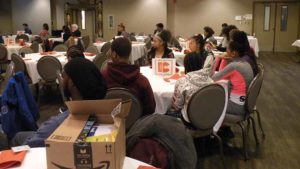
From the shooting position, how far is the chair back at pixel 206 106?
125 inches

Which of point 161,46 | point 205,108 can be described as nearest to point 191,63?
point 161,46

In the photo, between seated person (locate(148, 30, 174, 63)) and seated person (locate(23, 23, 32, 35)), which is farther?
seated person (locate(23, 23, 32, 35))

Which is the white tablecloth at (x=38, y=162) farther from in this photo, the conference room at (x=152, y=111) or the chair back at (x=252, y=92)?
the chair back at (x=252, y=92)

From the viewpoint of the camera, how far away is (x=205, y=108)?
3223mm

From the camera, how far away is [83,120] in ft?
5.69

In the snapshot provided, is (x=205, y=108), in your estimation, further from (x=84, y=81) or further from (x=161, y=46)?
(x=161, y=46)

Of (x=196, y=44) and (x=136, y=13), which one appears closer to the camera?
(x=196, y=44)

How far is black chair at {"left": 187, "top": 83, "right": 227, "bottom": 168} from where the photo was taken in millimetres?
3170

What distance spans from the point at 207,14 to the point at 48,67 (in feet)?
39.1

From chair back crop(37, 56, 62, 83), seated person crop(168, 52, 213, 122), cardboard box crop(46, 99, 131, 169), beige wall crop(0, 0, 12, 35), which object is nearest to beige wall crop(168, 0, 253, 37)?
beige wall crop(0, 0, 12, 35)

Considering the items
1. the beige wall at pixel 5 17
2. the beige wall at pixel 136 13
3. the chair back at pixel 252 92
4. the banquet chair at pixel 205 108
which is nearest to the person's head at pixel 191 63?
the chair back at pixel 252 92

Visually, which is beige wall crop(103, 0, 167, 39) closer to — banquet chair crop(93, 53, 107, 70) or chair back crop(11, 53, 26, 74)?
banquet chair crop(93, 53, 107, 70)

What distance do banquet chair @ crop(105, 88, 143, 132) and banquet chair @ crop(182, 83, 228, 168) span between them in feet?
1.45

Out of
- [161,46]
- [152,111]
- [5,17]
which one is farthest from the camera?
[5,17]
